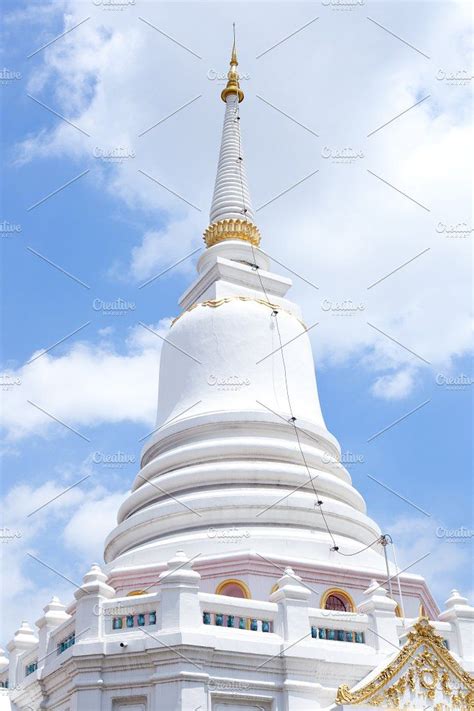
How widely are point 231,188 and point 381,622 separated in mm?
20624

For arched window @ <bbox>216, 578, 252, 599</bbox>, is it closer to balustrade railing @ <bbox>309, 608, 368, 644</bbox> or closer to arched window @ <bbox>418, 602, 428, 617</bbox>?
balustrade railing @ <bbox>309, 608, 368, 644</bbox>

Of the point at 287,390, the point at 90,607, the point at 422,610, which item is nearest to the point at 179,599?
the point at 90,607

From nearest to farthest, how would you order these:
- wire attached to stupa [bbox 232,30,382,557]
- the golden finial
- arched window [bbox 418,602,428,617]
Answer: arched window [bbox 418,602,428,617] < wire attached to stupa [bbox 232,30,382,557] < the golden finial

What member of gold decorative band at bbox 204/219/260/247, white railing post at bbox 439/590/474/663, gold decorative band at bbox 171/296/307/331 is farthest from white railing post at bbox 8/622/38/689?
gold decorative band at bbox 204/219/260/247

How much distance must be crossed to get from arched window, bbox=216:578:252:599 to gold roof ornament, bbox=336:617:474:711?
416cm

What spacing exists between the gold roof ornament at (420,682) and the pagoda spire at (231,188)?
60.6ft

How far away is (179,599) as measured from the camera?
20.3 metres

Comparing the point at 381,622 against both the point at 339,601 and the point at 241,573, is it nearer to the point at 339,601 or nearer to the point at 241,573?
the point at 339,601

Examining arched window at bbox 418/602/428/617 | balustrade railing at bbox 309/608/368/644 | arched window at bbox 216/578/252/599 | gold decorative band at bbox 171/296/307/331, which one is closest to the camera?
balustrade railing at bbox 309/608/368/644

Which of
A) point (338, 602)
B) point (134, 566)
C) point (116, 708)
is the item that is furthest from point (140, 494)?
point (116, 708)

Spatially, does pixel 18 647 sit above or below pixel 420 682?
above

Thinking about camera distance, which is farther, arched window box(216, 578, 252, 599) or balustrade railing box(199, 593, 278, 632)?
arched window box(216, 578, 252, 599)

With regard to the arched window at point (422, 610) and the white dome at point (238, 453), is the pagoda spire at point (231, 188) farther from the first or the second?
the arched window at point (422, 610)

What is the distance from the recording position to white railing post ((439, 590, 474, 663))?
22.8 metres
